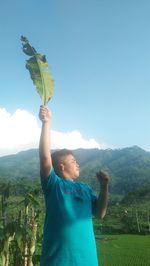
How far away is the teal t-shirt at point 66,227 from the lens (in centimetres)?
213

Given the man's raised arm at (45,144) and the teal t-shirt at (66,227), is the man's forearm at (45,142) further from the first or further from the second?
the teal t-shirt at (66,227)

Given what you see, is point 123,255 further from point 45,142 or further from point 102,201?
point 45,142

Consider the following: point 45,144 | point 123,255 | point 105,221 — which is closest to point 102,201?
point 45,144

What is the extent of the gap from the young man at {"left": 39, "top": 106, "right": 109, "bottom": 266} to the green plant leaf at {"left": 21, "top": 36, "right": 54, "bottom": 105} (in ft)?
1.02

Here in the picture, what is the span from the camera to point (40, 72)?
268 centimetres

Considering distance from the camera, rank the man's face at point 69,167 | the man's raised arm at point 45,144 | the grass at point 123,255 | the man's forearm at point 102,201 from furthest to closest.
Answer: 1. the grass at point 123,255
2. the man's face at point 69,167
3. the man's forearm at point 102,201
4. the man's raised arm at point 45,144

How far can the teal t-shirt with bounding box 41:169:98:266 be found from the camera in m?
2.13

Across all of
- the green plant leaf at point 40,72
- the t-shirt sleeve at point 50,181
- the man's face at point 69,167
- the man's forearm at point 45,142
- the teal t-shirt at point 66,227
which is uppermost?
the green plant leaf at point 40,72

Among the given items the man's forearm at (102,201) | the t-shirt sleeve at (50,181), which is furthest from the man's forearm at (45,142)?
the man's forearm at (102,201)

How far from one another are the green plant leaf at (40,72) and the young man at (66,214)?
0.31m

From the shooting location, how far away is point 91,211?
2367 mm

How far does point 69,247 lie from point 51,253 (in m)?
0.10

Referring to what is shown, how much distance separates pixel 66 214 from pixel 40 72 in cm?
98

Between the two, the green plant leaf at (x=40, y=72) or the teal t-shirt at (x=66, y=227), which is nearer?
the teal t-shirt at (x=66, y=227)
